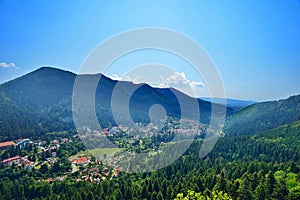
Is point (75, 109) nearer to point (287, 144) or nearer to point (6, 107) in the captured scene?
point (6, 107)

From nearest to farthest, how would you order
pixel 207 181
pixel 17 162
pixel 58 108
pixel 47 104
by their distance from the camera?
pixel 207 181 → pixel 17 162 → pixel 58 108 → pixel 47 104

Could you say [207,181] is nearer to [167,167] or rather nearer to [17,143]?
[167,167]

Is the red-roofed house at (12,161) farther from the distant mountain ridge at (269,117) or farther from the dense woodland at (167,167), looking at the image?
the distant mountain ridge at (269,117)

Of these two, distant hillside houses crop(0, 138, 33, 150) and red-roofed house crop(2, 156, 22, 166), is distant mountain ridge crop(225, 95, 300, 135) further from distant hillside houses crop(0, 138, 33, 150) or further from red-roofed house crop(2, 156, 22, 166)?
red-roofed house crop(2, 156, 22, 166)

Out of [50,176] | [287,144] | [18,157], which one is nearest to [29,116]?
[18,157]

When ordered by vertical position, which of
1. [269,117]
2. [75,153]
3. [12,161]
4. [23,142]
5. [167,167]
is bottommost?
[12,161]

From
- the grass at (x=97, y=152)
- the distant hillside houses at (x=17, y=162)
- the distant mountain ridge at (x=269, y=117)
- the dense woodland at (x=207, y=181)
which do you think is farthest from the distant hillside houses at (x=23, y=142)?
the distant mountain ridge at (x=269, y=117)

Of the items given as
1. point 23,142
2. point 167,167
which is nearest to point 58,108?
point 23,142

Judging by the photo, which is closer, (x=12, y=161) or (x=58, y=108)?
(x=12, y=161)
